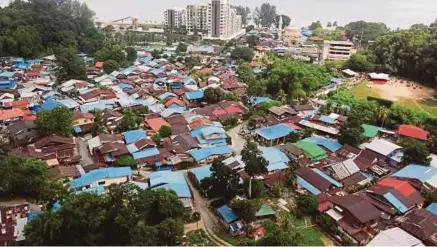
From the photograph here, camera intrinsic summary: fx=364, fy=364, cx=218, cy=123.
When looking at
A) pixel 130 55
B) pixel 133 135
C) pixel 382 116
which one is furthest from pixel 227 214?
pixel 130 55

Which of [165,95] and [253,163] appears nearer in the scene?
[253,163]

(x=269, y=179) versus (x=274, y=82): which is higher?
(x=274, y=82)

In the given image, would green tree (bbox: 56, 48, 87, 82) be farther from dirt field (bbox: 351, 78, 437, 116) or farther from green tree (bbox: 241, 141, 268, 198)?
dirt field (bbox: 351, 78, 437, 116)

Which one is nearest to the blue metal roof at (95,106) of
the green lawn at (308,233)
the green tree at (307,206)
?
the green tree at (307,206)

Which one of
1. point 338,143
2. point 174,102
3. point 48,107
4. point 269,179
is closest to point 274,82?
point 174,102

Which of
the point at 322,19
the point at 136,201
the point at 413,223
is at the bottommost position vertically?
the point at 413,223

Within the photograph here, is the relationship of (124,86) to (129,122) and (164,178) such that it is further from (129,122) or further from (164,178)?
(164,178)

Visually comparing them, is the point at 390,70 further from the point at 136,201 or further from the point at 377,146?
the point at 136,201
